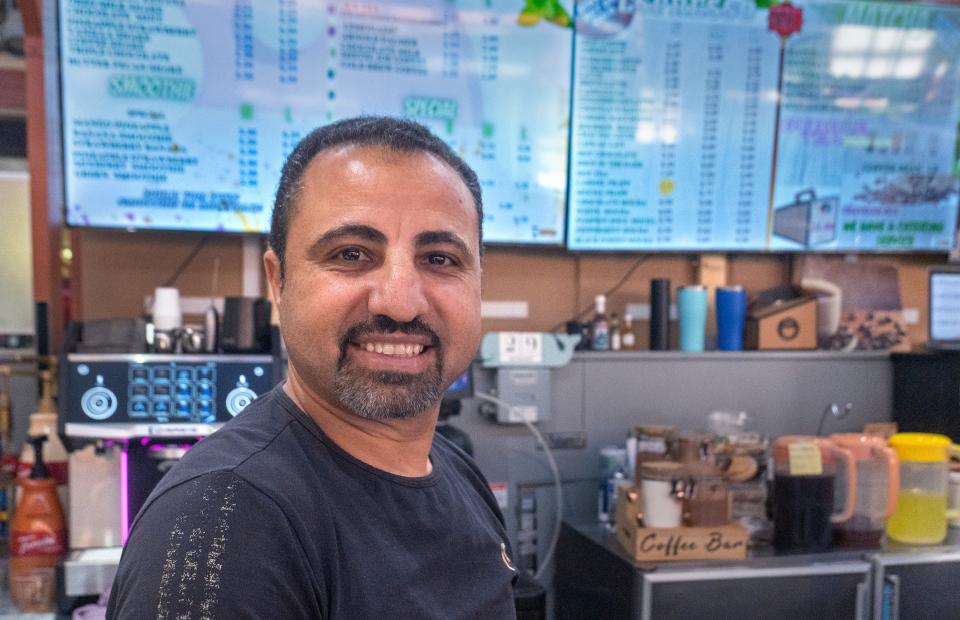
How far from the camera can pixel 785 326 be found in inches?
99.9

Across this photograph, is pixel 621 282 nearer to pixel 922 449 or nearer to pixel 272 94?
pixel 922 449

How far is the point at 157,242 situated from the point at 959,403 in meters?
2.78

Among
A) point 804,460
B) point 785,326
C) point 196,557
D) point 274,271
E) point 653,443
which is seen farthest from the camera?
point 785,326

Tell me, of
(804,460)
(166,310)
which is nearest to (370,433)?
(166,310)

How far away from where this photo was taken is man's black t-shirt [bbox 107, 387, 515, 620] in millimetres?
641

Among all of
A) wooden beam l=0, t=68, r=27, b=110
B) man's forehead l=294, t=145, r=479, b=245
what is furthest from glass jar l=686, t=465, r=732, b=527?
wooden beam l=0, t=68, r=27, b=110

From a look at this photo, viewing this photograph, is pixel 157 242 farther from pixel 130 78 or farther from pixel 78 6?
pixel 78 6

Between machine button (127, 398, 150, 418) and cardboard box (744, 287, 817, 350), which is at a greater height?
cardboard box (744, 287, 817, 350)

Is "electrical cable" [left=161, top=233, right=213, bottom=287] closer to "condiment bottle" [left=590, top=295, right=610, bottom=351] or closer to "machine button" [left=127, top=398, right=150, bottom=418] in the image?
"machine button" [left=127, top=398, right=150, bottom=418]

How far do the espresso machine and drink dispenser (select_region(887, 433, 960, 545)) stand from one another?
6.24ft

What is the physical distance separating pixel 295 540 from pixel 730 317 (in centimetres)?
213

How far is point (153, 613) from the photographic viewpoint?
615mm

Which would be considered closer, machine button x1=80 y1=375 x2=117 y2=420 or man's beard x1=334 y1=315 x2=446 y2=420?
man's beard x1=334 y1=315 x2=446 y2=420

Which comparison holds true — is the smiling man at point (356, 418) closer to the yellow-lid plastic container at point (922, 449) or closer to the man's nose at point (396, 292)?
the man's nose at point (396, 292)
